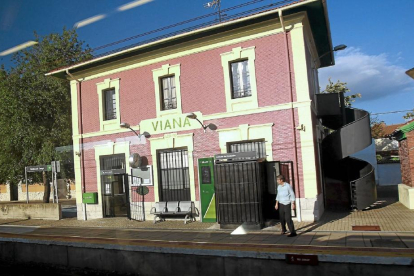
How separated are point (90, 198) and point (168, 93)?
19.5 feet

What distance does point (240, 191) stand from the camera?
424 inches

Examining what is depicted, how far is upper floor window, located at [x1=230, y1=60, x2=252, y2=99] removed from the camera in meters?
12.9

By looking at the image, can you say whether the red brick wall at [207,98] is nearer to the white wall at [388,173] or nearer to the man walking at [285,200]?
the man walking at [285,200]

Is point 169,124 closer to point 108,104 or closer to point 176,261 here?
point 108,104

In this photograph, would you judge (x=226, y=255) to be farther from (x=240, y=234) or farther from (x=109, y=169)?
(x=109, y=169)

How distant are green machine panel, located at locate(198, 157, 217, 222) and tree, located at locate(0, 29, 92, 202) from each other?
9.08 m

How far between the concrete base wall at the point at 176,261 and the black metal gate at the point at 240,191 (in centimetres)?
413

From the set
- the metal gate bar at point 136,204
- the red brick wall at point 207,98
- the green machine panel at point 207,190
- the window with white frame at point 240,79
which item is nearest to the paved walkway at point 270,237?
the green machine panel at point 207,190

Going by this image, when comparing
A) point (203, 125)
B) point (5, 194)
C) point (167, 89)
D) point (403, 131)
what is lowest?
point (5, 194)

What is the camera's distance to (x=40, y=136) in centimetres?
1786

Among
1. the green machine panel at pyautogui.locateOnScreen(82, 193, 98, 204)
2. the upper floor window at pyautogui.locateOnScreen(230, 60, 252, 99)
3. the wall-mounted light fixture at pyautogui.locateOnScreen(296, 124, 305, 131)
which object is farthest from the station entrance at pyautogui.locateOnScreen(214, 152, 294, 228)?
the green machine panel at pyautogui.locateOnScreen(82, 193, 98, 204)

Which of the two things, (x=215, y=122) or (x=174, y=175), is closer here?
(x=215, y=122)

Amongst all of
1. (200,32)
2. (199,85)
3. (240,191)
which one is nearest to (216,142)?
(199,85)

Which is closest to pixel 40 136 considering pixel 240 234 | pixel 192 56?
pixel 192 56
